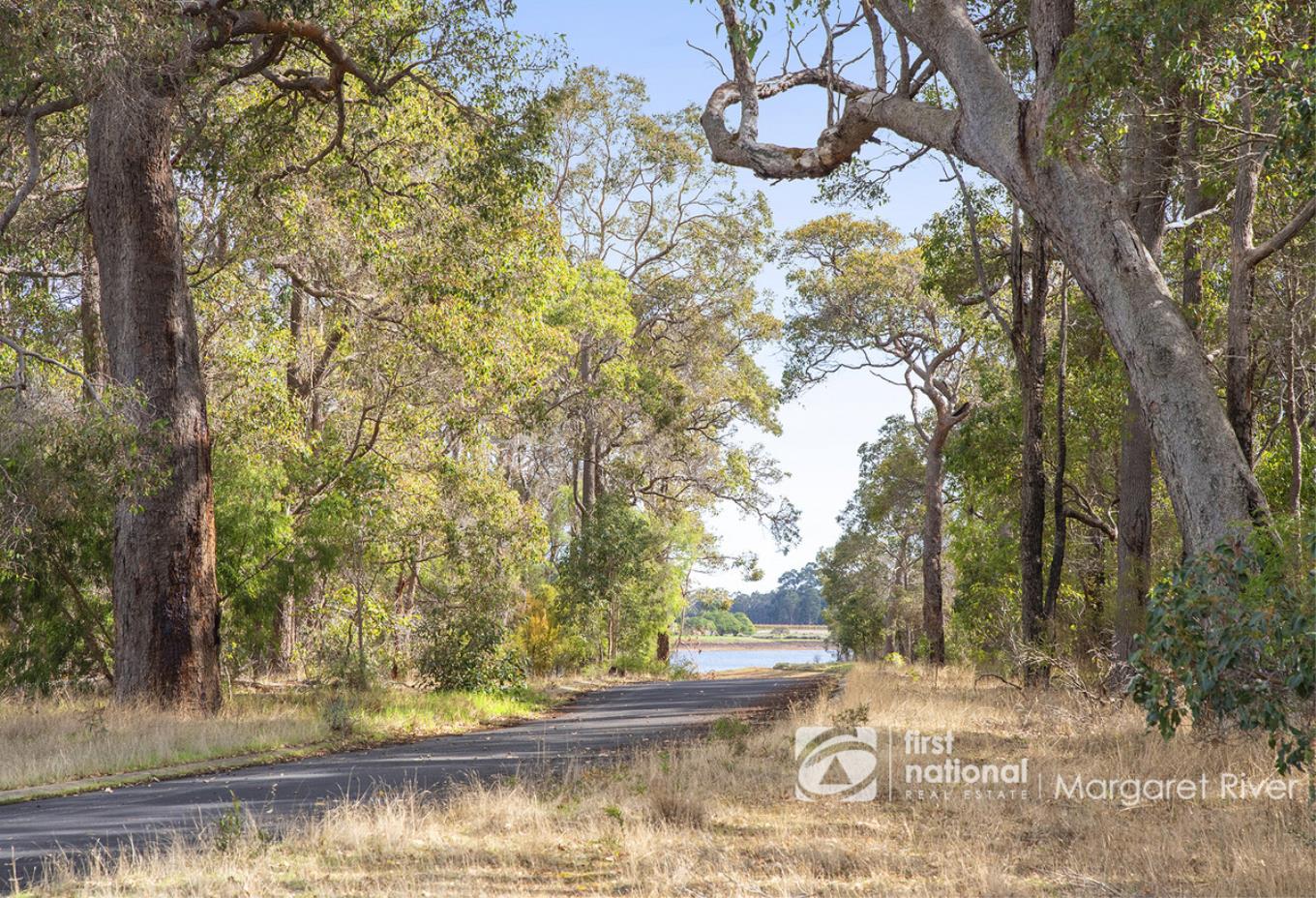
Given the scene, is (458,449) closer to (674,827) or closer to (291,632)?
(291,632)

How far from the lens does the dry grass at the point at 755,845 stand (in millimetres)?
5984

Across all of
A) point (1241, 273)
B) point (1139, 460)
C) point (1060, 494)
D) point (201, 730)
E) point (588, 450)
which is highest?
point (588, 450)

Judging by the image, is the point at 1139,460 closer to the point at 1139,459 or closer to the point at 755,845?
the point at 1139,459

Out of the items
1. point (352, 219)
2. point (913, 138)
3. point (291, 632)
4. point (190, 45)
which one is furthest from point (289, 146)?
point (913, 138)

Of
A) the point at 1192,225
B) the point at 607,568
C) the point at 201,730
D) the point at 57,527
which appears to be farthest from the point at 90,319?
the point at 1192,225

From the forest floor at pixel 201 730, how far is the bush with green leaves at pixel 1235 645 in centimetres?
903

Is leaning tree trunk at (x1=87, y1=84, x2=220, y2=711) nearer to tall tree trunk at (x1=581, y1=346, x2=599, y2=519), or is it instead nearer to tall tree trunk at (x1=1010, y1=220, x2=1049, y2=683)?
tall tree trunk at (x1=1010, y1=220, x2=1049, y2=683)

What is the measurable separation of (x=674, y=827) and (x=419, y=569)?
20387 millimetres

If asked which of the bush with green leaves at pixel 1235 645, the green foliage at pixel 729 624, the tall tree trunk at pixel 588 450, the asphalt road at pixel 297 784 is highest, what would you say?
the tall tree trunk at pixel 588 450

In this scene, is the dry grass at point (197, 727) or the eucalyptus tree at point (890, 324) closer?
the dry grass at point (197, 727)

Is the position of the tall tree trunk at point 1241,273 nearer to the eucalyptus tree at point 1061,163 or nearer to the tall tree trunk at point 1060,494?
the eucalyptus tree at point 1061,163

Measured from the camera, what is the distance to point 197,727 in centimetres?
1306
